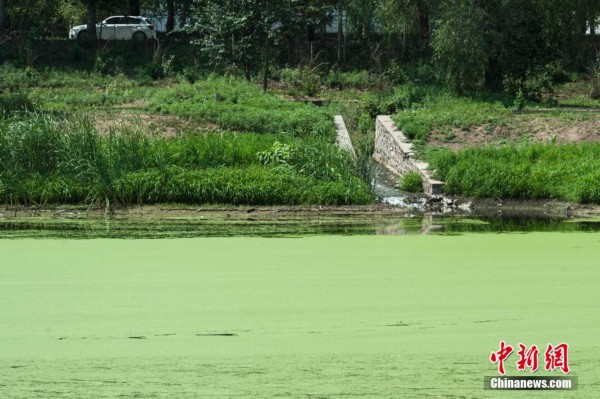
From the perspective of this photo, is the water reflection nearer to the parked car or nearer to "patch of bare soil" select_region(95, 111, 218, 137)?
"patch of bare soil" select_region(95, 111, 218, 137)

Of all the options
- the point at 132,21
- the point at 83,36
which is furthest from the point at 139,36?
the point at 83,36

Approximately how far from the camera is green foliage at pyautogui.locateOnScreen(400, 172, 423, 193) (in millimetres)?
20062

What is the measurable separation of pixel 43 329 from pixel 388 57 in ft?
105

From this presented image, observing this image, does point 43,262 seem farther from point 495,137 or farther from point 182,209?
point 495,137

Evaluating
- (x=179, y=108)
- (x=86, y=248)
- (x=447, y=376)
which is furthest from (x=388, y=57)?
(x=447, y=376)

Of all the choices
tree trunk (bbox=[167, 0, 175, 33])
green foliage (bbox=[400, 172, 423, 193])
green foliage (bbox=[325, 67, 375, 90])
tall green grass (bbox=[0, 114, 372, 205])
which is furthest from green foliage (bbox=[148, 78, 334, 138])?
tree trunk (bbox=[167, 0, 175, 33])

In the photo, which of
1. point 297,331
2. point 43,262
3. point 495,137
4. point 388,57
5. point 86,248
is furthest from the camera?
point 388,57

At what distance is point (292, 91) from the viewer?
3309cm

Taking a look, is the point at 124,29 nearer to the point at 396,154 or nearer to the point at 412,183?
the point at 396,154

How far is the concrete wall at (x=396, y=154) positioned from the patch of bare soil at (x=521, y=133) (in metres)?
0.62

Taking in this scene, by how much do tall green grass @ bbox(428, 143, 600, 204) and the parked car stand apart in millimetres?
25329

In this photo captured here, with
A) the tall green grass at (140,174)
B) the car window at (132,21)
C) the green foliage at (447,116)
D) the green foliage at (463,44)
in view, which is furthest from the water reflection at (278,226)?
the car window at (132,21)

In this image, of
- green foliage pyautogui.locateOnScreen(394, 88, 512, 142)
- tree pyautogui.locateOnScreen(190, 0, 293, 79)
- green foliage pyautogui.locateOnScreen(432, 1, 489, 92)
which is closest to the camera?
green foliage pyautogui.locateOnScreen(394, 88, 512, 142)

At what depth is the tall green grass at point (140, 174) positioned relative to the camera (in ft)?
58.5
